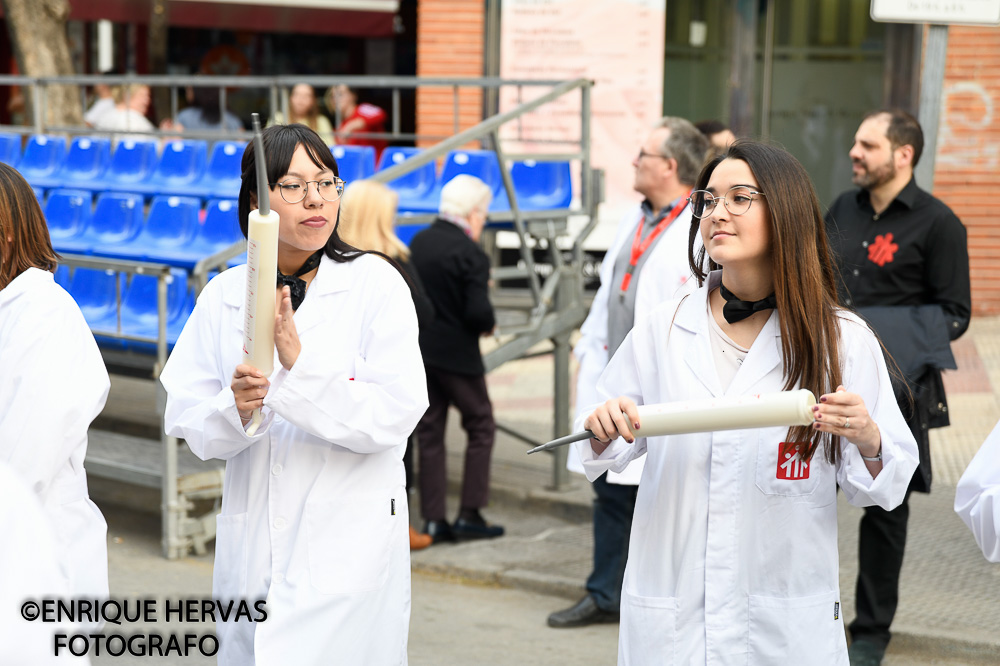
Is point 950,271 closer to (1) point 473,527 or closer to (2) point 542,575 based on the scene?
(2) point 542,575

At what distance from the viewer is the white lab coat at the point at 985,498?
2561mm

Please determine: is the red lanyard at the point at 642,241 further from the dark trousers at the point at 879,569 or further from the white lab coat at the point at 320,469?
the white lab coat at the point at 320,469

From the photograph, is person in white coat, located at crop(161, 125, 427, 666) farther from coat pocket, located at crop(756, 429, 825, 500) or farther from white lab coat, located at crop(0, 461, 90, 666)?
white lab coat, located at crop(0, 461, 90, 666)

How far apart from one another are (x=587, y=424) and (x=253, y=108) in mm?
13021

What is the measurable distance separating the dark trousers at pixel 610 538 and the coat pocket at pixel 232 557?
2.55 metres

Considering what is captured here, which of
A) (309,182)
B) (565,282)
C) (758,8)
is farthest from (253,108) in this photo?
(309,182)

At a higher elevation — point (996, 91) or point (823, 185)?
point (996, 91)

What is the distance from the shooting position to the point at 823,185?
12.0 meters

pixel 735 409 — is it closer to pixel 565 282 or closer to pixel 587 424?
pixel 587 424

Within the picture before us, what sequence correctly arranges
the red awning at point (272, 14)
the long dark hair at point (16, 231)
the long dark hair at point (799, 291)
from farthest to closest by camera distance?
the red awning at point (272, 14), the long dark hair at point (16, 231), the long dark hair at point (799, 291)

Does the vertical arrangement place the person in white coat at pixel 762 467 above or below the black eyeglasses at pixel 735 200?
below

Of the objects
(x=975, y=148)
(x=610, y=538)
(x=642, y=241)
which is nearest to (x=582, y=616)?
(x=610, y=538)

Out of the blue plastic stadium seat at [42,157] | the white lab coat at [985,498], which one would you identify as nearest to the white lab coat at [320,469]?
the white lab coat at [985,498]

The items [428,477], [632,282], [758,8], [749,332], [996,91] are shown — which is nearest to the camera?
[749,332]
